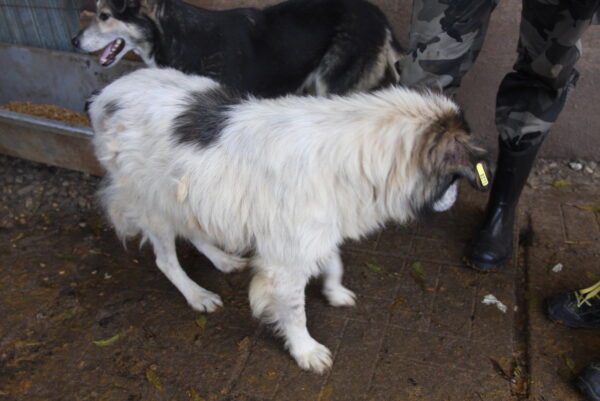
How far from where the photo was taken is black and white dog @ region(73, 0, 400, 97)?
3580 mm

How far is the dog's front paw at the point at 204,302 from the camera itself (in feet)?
Result: 9.32

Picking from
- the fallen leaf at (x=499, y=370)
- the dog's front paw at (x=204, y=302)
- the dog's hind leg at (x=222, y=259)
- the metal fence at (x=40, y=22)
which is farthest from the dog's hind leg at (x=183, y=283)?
the metal fence at (x=40, y=22)

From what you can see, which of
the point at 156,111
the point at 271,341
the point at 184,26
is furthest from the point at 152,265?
the point at 184,26

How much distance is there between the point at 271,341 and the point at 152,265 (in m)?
1.03

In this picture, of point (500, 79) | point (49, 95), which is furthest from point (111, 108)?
point (500, 79)

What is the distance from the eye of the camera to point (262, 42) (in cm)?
381

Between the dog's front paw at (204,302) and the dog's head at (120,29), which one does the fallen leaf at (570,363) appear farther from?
the dog's head at (120,29)

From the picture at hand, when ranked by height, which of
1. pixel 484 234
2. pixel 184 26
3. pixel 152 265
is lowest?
pixel 152 265

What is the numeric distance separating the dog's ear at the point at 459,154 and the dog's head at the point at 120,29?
2.44 meters

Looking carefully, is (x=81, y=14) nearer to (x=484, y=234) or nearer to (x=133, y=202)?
(x=133, y=202)

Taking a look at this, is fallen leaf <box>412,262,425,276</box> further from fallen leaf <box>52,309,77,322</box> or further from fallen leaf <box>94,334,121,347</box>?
fallen leaf <box>52,309,77,322</box>

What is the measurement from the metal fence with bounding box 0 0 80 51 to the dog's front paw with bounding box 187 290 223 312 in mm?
3126

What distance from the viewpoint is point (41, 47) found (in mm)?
4863

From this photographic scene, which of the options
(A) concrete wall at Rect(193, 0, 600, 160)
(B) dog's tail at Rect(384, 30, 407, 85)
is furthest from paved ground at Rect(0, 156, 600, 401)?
(B) dog's tail at Rect(384, 30, 407, 85)
